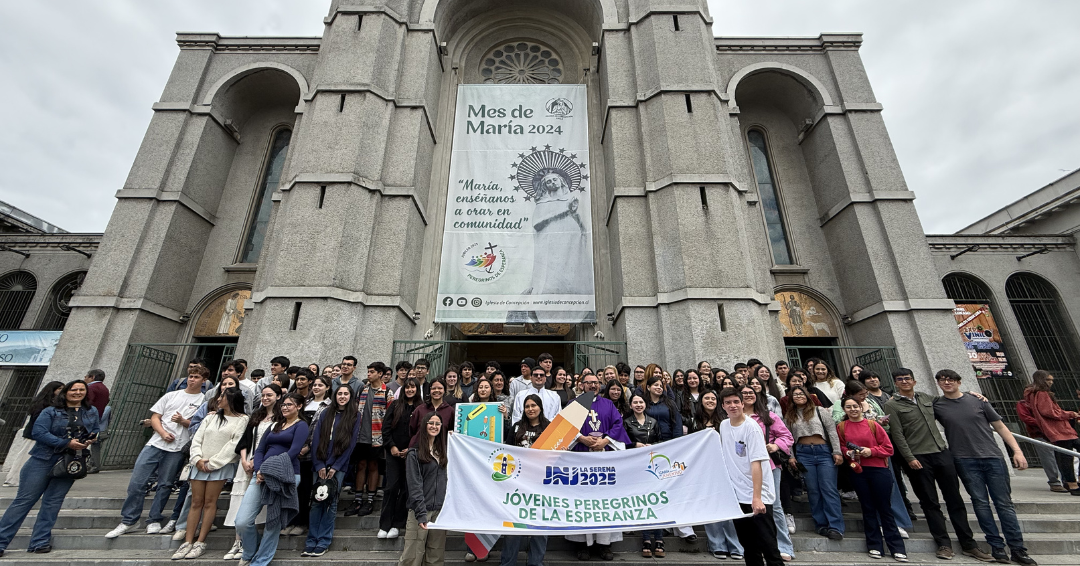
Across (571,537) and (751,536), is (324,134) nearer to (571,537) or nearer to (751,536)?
(571,537)

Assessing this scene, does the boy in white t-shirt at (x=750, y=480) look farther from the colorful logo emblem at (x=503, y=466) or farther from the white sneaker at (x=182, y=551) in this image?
the white sneaker at (x=182, y=551)

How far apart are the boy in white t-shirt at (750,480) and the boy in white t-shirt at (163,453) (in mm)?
6868

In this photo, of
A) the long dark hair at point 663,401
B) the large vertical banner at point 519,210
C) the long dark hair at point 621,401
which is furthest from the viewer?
the large vertical banner at point 519,210

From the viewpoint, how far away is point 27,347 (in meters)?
15.0

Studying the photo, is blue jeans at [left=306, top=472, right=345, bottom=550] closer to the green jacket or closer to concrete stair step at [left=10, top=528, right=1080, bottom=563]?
concrete stair step at [left=10, top=528, right=1080, bottom=563]

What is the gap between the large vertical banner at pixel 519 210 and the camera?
12.4 meters

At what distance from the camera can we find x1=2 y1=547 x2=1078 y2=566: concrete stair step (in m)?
5.21

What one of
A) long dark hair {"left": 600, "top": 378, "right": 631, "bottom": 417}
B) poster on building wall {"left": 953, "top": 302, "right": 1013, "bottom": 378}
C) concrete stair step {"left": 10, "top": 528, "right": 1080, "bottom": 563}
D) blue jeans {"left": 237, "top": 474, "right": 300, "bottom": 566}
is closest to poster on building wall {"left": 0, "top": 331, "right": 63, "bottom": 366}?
concrete stair step {"left": 10, "top": 528, "right": 1080, "bottom": 563}

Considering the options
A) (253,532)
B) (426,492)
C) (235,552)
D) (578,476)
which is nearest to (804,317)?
(578,476)

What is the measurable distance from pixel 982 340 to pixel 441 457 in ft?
63.7

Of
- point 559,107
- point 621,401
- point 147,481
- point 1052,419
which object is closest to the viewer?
point 147,481

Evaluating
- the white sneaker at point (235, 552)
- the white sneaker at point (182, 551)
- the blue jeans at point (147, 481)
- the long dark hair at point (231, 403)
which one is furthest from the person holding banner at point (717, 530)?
the blue jeans at point (147, 481)

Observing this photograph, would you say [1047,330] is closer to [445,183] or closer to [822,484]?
[822,484]

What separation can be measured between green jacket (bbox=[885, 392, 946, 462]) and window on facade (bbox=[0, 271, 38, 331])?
25267 mm
